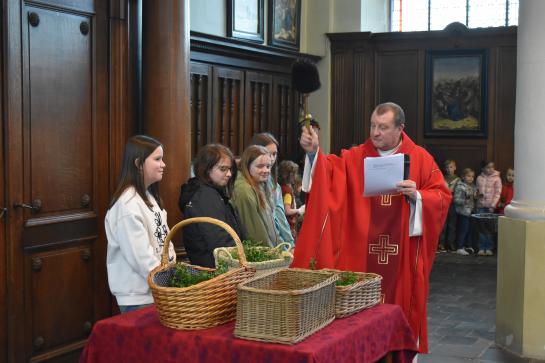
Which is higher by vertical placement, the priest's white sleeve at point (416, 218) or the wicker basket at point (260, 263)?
the priest's white sleeve at point (416, 218)

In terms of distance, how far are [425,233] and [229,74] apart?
22.6 feet

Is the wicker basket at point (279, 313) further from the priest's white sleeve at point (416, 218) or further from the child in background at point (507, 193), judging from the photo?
the child in background at point (507, 193)

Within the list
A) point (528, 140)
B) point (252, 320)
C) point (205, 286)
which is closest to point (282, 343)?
point (252, 320)

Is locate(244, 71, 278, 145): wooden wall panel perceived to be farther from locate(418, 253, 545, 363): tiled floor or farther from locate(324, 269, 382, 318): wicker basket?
locate(324, 269, 382, 318): wicker basket

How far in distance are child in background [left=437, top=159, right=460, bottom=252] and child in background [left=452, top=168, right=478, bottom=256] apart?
7 cm

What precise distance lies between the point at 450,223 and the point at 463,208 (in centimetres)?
32

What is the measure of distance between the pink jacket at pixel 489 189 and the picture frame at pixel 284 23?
11.3ft

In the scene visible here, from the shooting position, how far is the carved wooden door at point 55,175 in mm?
5125

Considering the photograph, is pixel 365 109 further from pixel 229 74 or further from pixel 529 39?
pixel 529 39

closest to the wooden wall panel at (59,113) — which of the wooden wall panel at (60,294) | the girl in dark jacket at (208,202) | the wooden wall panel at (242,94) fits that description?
the wooden wall panel at (60,294)

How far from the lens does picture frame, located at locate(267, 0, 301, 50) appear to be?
12347 millimetres

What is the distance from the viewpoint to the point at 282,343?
3.12 meters

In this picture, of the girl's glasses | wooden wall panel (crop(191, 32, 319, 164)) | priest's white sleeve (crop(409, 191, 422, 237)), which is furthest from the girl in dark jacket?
wooden wall panel (crop(191, 32, 319, 164))

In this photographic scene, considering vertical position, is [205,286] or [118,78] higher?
[118,78]
